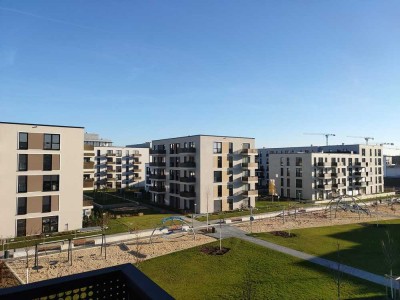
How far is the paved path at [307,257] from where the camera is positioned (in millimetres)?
24922

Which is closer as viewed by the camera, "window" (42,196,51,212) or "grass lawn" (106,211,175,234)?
"window" (42,196,51,212)

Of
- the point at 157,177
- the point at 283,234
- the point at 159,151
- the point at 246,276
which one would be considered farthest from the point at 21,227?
the point at 283,234

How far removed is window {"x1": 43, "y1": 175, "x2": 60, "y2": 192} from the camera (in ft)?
132

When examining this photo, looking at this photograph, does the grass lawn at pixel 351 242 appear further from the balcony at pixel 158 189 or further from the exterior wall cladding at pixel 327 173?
the balcony at pixel 158 189

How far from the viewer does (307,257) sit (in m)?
30.1

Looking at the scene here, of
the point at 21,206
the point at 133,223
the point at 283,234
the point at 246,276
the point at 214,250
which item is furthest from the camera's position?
the point at 133,223

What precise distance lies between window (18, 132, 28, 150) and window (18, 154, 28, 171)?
3.50 feet

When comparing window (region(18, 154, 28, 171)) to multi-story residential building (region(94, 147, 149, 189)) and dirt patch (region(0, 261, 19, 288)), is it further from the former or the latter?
multi-story residential building (region(94, 147, 149, 189))

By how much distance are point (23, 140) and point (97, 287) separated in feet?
134

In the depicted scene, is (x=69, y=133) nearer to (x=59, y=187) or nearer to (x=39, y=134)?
(x=39, y=134)

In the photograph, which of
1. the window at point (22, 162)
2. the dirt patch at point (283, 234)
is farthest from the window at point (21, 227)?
the dirt patch at point (283, 234)

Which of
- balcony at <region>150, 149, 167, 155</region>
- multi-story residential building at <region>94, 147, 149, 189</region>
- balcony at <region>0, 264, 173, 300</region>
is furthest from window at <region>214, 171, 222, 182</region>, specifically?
balcony at <region>0, 264, 173, 300</region>

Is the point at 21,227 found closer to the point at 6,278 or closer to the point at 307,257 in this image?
the point at 6,278

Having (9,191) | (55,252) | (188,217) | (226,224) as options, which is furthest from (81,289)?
(188,217)
